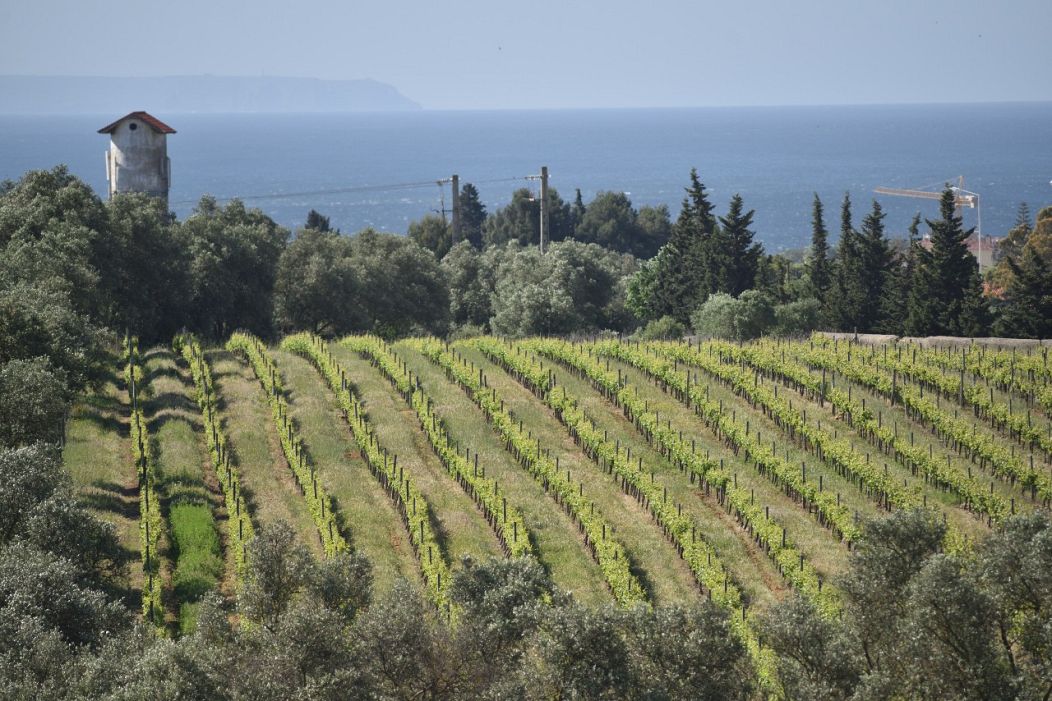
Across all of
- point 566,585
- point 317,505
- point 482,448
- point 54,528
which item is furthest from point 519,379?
point 54,528

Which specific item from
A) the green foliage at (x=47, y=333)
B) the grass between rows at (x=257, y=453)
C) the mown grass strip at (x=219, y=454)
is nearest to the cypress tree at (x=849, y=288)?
the grass between rows at (x=257, y=453)

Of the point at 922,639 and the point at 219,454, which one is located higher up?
the point at 219,454

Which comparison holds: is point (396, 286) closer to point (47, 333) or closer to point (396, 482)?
point (396, 482)

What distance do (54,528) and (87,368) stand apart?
15.0 metres

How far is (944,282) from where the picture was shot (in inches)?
2943

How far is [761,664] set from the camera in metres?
31.2

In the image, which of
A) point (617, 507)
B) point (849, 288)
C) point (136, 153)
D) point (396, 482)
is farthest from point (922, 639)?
point (136, 153)

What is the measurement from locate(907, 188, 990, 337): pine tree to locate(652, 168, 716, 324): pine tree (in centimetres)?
1480

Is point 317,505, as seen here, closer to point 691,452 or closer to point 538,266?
point 691,452

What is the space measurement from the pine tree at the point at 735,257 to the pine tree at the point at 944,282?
498 inches

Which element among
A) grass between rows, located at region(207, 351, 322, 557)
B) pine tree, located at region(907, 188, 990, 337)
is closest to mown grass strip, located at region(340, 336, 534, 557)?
grass between rows, located at region(207, 351, 322, 557)

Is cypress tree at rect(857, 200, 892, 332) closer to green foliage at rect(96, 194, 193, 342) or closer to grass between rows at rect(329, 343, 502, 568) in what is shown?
grass between rows at rect(329, 343, 502, 568)

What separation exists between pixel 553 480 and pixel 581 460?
336 centimetres

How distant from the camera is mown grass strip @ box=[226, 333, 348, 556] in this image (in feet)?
131
